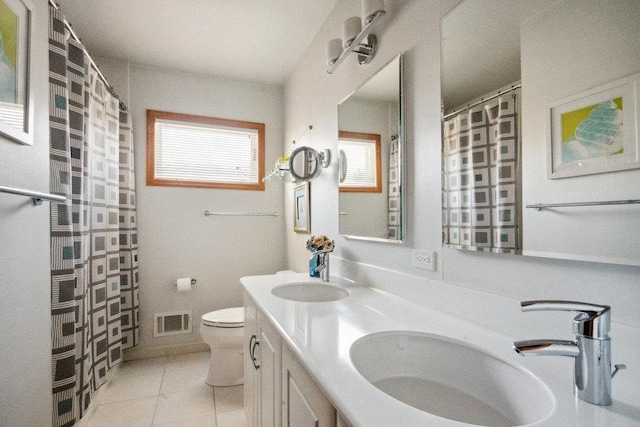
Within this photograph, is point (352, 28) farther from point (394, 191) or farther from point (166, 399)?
point (166, 399)

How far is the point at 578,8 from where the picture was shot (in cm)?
74

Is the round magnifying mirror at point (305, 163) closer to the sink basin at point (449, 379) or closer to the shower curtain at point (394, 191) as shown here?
the shower curtain at point (394, 191)

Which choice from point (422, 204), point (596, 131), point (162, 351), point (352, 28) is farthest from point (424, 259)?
point (162, 351)

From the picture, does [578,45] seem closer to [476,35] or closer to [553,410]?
[476,35]

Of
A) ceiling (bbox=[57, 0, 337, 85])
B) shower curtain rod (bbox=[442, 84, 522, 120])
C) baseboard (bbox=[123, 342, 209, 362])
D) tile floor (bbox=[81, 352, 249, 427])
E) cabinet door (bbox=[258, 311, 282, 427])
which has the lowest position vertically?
tile floor (bbox=[81, 352, 249, 427])

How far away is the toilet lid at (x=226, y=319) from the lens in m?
2.14

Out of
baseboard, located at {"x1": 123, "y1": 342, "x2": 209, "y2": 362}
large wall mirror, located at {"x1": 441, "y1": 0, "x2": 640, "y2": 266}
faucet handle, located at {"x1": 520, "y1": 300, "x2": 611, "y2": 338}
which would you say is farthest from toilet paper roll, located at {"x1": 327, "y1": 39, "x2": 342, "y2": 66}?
baseboard, located at {"x1": 123, "y1": 342, "x2": 209, "y2": 362}

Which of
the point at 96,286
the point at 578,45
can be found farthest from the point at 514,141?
the point at 96,286

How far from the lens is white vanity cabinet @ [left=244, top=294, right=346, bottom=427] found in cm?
74

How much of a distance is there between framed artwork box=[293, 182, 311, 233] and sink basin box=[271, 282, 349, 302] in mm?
755

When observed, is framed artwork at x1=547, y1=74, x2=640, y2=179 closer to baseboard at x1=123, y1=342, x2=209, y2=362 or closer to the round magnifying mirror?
the round magnifying mirror

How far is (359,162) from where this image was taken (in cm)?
171

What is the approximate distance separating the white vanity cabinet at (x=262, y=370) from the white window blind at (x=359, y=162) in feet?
2.81

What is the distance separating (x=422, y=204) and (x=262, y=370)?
38.2 inches
